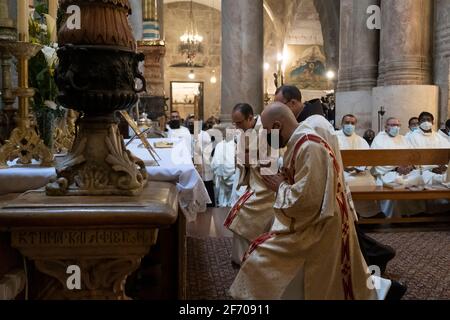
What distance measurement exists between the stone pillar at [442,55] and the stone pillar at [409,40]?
0.14 metres

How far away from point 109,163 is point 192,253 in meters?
3.46

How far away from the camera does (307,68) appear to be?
23266mm

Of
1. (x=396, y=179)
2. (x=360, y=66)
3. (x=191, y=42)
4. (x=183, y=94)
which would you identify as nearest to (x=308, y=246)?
(x=396, y=179)

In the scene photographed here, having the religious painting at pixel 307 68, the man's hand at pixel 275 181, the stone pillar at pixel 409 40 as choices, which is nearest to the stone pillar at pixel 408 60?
the stone pillar at pixel 409 40

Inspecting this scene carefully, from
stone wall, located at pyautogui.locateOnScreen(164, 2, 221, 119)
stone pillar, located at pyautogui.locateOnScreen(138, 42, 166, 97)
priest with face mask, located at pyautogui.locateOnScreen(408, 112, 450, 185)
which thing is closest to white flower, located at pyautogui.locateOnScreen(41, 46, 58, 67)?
stone pillar, located at pyautogui.locateOnScreen(138, 42, 166, 97)

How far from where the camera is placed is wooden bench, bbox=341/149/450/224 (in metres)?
6.41

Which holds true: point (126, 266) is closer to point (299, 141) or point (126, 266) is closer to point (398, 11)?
point (299, 141)

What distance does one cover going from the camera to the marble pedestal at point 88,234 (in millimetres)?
1777

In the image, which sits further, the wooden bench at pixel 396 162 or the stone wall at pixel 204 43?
the stone wall at pixel 204 43

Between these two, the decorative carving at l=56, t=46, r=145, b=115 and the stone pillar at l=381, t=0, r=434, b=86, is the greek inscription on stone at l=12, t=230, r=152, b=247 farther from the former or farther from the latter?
the stone pillar at l=381, t=0, r=434, b=86

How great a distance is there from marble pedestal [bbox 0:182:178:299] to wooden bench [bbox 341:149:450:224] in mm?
4786

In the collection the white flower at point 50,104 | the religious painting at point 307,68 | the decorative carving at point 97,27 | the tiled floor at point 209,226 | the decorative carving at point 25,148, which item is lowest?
the tiled floor at point 209,226

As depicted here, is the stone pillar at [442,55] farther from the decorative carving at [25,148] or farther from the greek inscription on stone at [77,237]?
the greek inscription on stone at [77,237]

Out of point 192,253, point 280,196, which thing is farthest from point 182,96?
point 280,196
